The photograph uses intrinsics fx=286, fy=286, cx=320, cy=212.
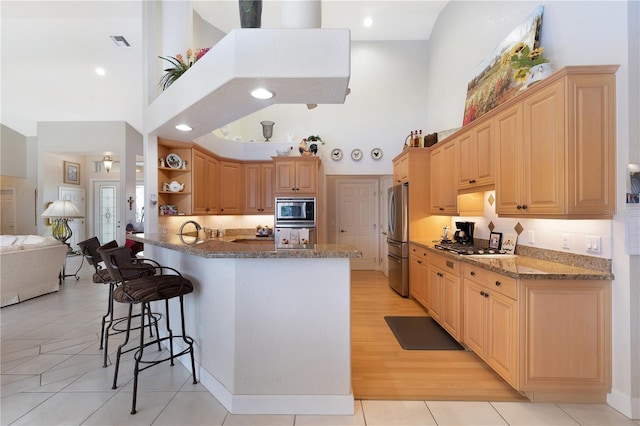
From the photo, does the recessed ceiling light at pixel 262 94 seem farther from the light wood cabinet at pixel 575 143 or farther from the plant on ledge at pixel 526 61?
the plant on ledge at pixel 526 61

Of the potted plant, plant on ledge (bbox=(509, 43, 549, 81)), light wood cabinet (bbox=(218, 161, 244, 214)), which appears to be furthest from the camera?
light wood cabinet (bbox=(218, 161, 244, 214))

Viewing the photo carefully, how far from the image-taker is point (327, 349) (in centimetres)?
189

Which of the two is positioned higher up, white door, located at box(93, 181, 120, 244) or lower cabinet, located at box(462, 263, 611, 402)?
white door, located at box(93, 181, 120, 244)

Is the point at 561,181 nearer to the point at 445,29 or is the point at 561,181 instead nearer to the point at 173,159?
the point at 445,29

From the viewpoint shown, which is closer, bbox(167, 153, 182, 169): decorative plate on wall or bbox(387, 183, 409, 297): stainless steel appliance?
bbox(167, 153, 182, 169): decorative plate on wall

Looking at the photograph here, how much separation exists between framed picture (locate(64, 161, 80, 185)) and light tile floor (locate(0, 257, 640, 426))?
267 inches

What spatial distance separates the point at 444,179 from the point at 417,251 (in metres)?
1.05

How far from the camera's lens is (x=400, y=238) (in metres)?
4.39

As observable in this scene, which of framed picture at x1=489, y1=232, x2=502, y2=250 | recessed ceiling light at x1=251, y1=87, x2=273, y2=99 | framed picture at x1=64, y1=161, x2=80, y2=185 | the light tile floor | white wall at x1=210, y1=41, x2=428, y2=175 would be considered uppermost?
white wall at x1=210, y1=41, x2=428, y2=175

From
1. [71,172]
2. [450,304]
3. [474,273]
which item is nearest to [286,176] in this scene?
[450,304]

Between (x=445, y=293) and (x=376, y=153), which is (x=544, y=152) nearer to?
(x=445, y=293)

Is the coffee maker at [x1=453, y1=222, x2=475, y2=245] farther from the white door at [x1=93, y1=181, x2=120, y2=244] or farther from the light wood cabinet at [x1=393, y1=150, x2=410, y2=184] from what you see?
the white door at [x1=93, y1=181, x2=120, y2=244]

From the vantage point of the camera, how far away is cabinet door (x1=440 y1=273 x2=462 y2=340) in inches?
112

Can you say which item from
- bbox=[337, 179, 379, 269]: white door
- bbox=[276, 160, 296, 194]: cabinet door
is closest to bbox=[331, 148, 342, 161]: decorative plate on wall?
bbox=[337, 179, 379, 269]: white door
